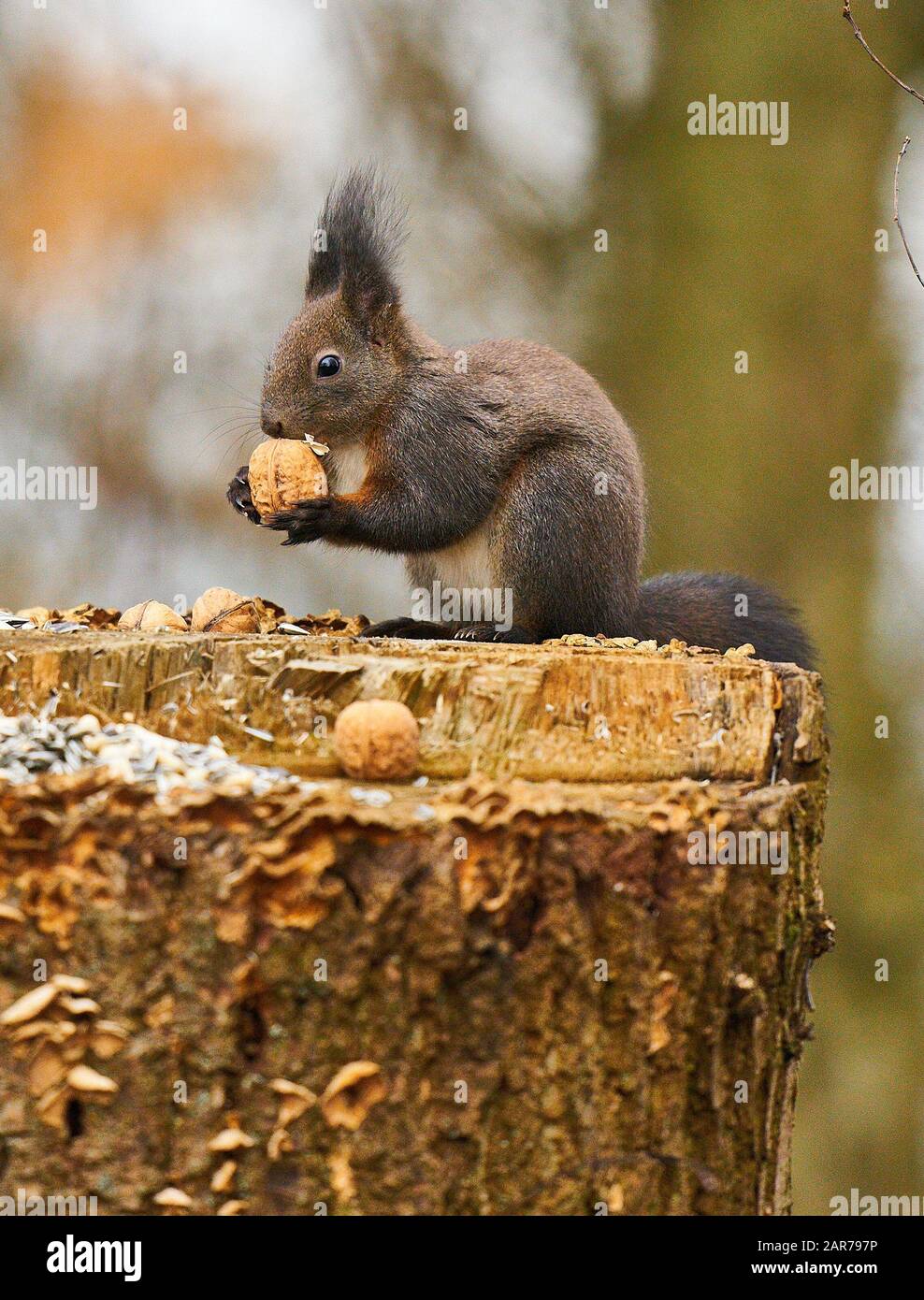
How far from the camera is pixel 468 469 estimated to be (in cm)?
301

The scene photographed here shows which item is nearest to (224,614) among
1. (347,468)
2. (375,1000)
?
(347,468)

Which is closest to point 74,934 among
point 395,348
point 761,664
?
point 761,664

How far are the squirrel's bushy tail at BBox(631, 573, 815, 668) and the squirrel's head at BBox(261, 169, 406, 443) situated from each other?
29.8 inches

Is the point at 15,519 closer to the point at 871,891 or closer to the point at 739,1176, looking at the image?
the point at 871,891

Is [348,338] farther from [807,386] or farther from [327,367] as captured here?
[807,386]

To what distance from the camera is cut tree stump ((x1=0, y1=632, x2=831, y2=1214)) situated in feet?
4.90

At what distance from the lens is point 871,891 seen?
429cm
